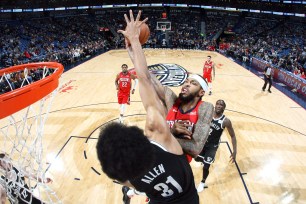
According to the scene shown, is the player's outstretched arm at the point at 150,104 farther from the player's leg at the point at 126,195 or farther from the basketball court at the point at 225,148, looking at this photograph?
the basketball court at the point at 225,148

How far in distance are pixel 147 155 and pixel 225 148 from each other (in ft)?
19.0

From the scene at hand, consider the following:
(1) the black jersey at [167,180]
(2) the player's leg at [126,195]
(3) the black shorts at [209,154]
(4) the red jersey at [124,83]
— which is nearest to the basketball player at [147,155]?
(1) the black jersey at [167,180]

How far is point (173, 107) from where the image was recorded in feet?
9.06

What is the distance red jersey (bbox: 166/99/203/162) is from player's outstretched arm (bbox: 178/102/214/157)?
42 millimetres

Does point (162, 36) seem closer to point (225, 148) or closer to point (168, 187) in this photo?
point (225, 148)

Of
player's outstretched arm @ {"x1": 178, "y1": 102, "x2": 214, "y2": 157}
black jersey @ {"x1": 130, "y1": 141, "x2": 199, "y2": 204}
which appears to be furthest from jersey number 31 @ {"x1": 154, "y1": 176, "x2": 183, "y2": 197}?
player's outstretched arm @ {"x1": 178, "y1": 102, "x2": 214, "y2": 157}

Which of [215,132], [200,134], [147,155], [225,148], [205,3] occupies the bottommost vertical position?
[225,148]

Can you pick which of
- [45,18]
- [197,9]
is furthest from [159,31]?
[45,18]

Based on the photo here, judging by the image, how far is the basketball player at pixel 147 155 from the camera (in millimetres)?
1461

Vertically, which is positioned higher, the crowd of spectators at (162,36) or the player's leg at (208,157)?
the crowd of spectators at (162,36)

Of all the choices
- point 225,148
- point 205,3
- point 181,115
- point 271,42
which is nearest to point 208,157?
point 225,148

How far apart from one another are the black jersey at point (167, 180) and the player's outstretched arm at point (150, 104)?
0.24 feet

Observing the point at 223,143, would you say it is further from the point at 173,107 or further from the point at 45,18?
the point at 45,18

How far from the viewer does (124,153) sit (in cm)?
144
